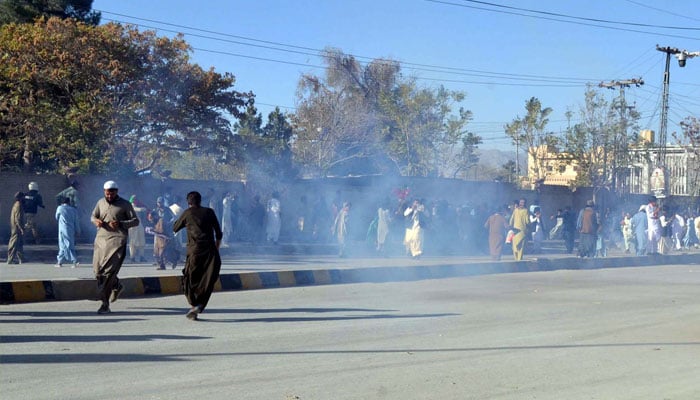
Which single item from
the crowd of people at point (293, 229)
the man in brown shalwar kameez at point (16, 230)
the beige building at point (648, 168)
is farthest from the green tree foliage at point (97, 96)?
the beige building at point (648, 168)

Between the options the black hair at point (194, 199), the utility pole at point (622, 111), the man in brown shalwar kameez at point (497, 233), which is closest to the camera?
the black hair at point (194, 199)

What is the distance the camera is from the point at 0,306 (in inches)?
445

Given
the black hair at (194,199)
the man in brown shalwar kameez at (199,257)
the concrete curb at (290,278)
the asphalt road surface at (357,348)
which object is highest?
the black hair at (194,199)

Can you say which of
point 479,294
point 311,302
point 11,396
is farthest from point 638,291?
point 11,396

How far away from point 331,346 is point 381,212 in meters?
15.0

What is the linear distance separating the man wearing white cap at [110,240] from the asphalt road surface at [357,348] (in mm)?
407

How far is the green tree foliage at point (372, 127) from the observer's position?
4300 centimetres

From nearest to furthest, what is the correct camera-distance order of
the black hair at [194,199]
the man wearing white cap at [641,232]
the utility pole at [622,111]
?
the black hair at [194,199] → the man wearing white cap at [641,232] → the utility pole at [622,111]

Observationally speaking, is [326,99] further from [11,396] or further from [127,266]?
[11,396]

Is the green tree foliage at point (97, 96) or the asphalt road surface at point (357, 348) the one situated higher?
the green tree foliage at point (97, 96)

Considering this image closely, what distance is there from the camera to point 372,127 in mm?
46250

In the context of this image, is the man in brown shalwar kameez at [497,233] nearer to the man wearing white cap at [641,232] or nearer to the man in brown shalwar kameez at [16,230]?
the man wearing white cap at [641,232]

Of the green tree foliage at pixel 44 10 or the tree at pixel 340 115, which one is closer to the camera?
the green tree foliage at pixel 44 10

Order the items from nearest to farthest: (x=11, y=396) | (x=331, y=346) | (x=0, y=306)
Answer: (x=11, y=396) → (x=331, y=346) → (x=0, y=306)
